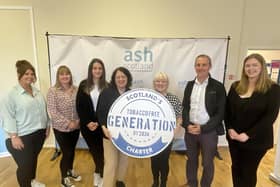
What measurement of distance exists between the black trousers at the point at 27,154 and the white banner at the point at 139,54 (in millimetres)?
1279

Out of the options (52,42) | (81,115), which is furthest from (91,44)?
(81,115)

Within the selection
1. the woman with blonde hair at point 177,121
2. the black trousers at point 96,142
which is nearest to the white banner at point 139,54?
the woman with blonde hair at point 177,121

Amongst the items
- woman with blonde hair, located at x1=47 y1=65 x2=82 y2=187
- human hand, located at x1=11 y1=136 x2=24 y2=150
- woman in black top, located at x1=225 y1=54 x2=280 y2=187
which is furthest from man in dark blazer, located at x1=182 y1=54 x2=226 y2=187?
human hand, located at x1=11 y1=136 x2=24 y2=150

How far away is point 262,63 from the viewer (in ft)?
6.10

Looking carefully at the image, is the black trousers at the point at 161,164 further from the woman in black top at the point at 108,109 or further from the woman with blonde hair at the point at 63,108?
the woman with blonde hair at the point at 63,108

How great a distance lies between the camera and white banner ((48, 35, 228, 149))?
329 centimetres

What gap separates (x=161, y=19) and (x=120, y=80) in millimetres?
1821

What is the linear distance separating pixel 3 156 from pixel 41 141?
5.57 ft

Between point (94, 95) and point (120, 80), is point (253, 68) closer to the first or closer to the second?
point (120, 80)

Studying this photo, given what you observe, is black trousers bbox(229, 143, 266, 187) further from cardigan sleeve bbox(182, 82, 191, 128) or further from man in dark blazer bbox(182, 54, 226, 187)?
cardigan sleeve bbox(182, 82, 191, 128)

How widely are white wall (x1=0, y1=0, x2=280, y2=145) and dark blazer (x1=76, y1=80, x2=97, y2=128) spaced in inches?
61.0

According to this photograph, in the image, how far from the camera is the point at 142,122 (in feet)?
6.73

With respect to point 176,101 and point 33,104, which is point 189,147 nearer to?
point 176,101

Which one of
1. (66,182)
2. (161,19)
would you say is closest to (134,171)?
(66,182)
